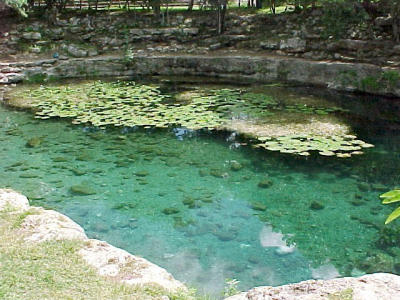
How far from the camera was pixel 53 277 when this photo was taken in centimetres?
377

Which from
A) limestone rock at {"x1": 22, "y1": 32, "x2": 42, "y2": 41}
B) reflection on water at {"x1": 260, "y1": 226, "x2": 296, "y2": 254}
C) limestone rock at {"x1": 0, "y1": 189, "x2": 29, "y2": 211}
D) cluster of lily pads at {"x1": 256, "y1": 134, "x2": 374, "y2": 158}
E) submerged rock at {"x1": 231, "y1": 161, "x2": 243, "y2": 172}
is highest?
limestone rock at {"x1": 22, "y1": 32, "x2": 42, "y2": 41}

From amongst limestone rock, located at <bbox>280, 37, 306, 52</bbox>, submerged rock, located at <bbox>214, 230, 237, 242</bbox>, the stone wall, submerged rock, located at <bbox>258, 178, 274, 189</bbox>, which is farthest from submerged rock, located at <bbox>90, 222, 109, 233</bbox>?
limestone rock, located at <bbox>280, 37, 306, 52</bbox>

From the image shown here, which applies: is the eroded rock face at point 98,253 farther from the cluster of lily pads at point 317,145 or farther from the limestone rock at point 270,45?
the limestone rock at point 270,45

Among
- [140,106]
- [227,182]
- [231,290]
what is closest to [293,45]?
[140,106]

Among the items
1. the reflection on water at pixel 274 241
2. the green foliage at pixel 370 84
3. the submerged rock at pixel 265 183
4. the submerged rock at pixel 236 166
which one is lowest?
the reflection on water at pixel 274 241

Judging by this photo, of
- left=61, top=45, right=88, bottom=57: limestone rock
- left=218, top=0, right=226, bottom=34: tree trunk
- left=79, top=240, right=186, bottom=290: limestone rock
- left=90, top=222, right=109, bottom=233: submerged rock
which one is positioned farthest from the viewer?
left=218, top=0, right=226, bottom=34: tree trunk

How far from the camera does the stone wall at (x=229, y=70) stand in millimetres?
13414

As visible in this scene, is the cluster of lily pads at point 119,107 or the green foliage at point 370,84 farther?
the green foliage at point 370,84

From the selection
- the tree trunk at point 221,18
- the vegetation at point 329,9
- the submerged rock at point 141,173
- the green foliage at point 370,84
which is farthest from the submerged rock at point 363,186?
the tree trunk at point 221,18

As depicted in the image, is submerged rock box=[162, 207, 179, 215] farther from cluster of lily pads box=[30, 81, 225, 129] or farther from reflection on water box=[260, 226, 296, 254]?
cluster of lily pads box=[30, 81, 225, 129]

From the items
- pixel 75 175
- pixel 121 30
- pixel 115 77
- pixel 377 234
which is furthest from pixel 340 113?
pixel 121 30

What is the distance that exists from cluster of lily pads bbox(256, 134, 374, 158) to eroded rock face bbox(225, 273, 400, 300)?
524 centimetres

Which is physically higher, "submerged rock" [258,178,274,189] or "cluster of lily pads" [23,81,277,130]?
"cluster of lily pads" [23,81,277,130]

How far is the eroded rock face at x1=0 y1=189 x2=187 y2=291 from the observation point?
3.97m
